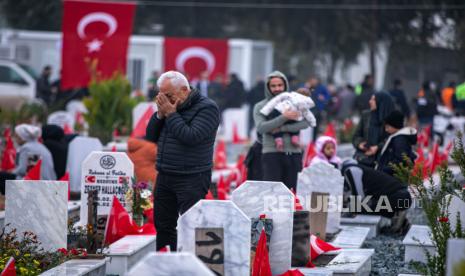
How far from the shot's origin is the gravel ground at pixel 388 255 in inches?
452

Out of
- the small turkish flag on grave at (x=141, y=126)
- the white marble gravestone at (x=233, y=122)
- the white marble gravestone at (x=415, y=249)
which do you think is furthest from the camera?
the white marble gravestone at (x=233, y=122)

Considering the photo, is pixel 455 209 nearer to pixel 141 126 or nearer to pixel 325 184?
pixel 325 184

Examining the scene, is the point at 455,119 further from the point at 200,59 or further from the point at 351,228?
the point at 351,228

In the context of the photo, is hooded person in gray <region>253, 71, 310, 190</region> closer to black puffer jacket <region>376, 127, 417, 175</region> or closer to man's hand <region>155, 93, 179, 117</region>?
black puffer jacket <region>376, 127, 417, 175</region>

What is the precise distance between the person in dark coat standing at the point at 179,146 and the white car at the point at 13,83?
23.3 meters

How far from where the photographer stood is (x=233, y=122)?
99.8 feet

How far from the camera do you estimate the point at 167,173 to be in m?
9.76

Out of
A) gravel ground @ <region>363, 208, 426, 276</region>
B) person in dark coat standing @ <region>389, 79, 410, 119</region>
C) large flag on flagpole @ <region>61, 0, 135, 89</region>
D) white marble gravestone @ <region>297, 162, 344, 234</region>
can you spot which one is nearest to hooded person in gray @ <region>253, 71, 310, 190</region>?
white marble gravestone @ <region>297, 162, 344, 234</region>

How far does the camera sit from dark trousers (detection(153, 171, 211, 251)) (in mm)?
9734

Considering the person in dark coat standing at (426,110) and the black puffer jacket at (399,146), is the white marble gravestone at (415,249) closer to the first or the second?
the black puffer jacket at (399,146)

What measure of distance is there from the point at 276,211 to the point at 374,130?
489 centimetres

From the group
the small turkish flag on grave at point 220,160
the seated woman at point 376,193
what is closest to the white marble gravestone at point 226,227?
the seated woman at point 376,193

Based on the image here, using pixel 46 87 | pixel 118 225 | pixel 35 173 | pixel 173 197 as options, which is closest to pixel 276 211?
pixel 173 197

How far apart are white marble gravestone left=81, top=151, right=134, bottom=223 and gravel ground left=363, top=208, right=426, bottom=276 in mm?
2694
